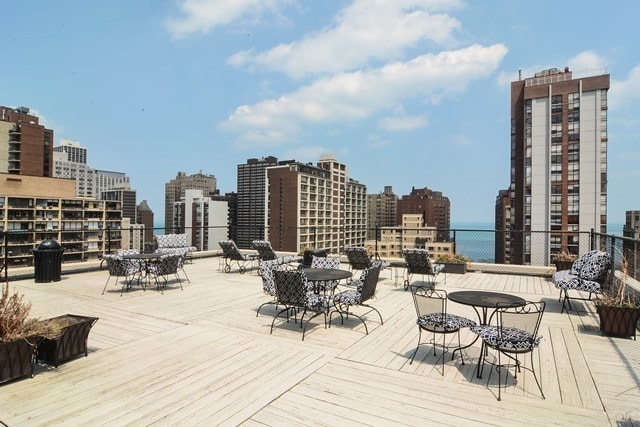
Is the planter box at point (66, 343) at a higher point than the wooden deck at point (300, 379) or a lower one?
higher

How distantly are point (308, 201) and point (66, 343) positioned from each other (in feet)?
318

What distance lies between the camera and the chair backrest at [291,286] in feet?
15.8

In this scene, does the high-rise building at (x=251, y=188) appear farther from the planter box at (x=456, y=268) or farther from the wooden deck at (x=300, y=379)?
the wooden deck at (x=300, y=379)

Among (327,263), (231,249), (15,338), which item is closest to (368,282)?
(327,263)

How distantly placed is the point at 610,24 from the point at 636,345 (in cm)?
1033

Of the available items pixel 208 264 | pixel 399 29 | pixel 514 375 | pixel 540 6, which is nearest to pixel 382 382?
pixel 514 375

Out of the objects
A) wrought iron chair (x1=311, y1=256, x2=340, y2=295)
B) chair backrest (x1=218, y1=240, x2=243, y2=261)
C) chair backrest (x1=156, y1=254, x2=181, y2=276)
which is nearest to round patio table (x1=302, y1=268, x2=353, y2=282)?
wrought iron chair (x1=311, y1=256, x2=340, y2=295)

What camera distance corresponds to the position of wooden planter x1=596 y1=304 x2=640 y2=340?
15.2 ft

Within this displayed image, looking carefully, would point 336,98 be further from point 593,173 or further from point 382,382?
point 593,173

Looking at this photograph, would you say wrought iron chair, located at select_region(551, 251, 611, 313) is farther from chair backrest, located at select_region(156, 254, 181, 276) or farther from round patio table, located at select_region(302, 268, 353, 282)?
chair backrest, located at select_region(156, 254, 181, 276)

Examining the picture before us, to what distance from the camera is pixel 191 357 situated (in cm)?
387

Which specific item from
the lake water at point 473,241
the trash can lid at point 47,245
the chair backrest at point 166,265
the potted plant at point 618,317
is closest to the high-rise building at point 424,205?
the lake water at point 473,241

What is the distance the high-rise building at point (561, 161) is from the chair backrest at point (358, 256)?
47.9 metres

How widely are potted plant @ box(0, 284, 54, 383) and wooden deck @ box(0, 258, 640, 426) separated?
0.12 metres
